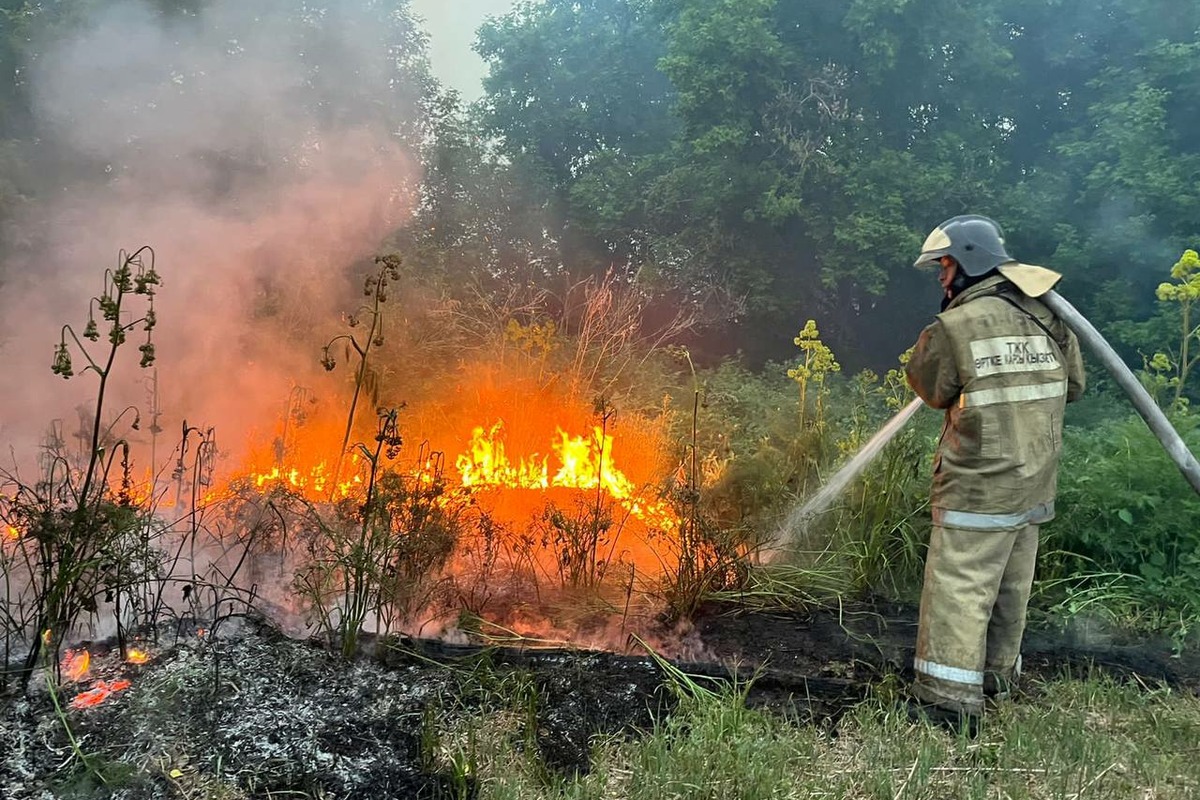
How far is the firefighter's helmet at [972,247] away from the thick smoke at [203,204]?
654cm

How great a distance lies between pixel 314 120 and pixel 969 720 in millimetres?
10571

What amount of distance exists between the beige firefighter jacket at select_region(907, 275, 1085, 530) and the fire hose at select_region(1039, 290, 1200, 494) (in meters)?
0.06

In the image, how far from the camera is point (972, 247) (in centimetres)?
322

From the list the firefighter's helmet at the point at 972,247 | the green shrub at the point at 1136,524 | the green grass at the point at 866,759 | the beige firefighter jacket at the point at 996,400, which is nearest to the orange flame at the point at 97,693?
the green grass at the point at 866,759

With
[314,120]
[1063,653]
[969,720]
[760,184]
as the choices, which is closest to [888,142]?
[760,184]

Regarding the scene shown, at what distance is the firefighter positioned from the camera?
3.04 meters

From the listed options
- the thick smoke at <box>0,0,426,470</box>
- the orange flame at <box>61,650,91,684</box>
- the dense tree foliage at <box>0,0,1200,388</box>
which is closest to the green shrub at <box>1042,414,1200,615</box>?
the orange flame at <box>61,650,91,684</box>

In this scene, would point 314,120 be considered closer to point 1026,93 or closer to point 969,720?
point 969,720

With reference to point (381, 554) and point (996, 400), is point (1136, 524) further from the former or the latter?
point (381, 554)

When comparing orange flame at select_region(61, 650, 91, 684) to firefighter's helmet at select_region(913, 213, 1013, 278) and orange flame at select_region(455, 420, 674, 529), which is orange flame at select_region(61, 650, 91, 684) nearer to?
orange flame at select_region(455, 420, 674, 529)

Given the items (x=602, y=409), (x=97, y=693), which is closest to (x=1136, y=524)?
(x=602, y=409)

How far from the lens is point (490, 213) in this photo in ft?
49.7

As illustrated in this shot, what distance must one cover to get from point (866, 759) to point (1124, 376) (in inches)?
76.1

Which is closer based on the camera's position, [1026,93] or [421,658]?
[421,658]
